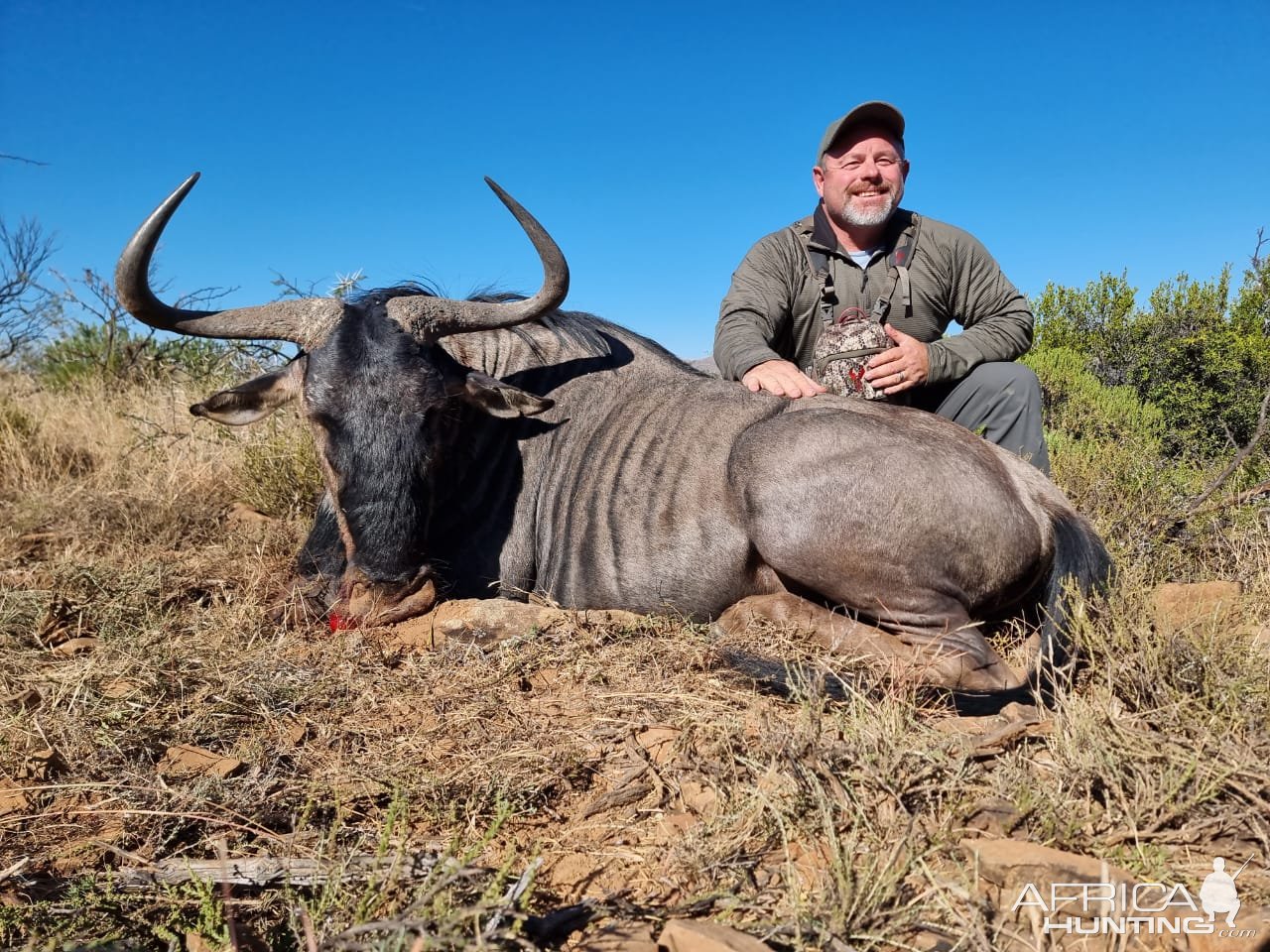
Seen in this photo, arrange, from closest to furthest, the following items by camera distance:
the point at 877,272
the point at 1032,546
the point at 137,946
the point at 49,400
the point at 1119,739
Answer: the point at 137,946 < the point at 1119,739 < the point at 1032,546 < the point at 877,272 < the point at 49,400

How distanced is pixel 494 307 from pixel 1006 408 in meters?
2.65

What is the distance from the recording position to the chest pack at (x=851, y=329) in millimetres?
4004

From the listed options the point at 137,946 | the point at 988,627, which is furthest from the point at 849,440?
the point at 137,946

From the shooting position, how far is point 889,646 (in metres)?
3.02

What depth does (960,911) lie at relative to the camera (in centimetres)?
150

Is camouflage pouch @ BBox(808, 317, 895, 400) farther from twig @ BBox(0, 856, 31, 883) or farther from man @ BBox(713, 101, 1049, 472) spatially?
twig @ BBox(0, 856, 31, 883)

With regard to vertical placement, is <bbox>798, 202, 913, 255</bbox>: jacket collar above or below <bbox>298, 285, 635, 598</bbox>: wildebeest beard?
above

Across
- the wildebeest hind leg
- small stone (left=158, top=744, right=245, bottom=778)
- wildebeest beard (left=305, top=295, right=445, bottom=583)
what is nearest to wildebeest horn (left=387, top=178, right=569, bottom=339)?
wildebeest beard (left=305, top=295, right=445, bottom=583)

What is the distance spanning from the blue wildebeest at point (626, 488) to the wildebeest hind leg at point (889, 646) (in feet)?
0.03

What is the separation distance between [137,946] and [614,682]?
1.53m

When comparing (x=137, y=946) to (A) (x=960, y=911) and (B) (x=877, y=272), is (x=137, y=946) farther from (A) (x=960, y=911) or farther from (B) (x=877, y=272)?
(B) (x=877, y=272)

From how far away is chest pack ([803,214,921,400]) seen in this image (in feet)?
13.1

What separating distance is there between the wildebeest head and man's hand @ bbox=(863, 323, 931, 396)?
1371 mm

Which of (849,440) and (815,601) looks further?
(815,601)
